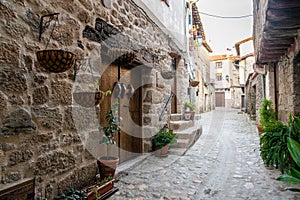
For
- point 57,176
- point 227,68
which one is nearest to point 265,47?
point 57,176

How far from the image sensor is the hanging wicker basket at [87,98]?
2229mm

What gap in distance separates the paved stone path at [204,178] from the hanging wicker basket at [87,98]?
107 centimetres

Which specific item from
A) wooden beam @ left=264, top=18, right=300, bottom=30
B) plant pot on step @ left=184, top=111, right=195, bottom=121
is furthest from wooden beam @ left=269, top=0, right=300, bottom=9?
plant pot on step @ left=184, top=111, right=195, bottom=121

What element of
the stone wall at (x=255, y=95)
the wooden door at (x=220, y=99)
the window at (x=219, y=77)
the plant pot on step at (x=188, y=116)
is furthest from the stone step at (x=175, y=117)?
the wooden door at (x=220, y=99)

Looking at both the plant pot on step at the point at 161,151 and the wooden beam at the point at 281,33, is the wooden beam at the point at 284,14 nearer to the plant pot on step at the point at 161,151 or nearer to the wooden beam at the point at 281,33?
the wooden beam at the point at 281,33

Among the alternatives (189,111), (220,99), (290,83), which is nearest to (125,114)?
→ (290,83)

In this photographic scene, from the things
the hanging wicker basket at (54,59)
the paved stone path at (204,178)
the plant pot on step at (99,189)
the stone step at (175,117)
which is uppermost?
the hanging wicker basket at (54,59)

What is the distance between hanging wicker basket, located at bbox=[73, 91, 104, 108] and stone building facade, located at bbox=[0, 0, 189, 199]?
0.22 feet

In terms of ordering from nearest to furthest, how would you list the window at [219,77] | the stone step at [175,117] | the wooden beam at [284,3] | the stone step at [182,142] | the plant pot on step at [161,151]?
the wooden beam at [284,3] < the plant pot on step at [161,151] < the stone step at [182,142] < the stone step at [175,117] < the window at [219,77]

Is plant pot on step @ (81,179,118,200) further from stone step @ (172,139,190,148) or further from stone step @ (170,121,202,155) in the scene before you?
stone step @ (172,139,190,148)

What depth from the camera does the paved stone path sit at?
2471 mm

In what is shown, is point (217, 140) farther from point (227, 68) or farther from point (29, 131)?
point (227, 68)

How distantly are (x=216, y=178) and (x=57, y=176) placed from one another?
2.09 m

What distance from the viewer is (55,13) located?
6.52 feet
